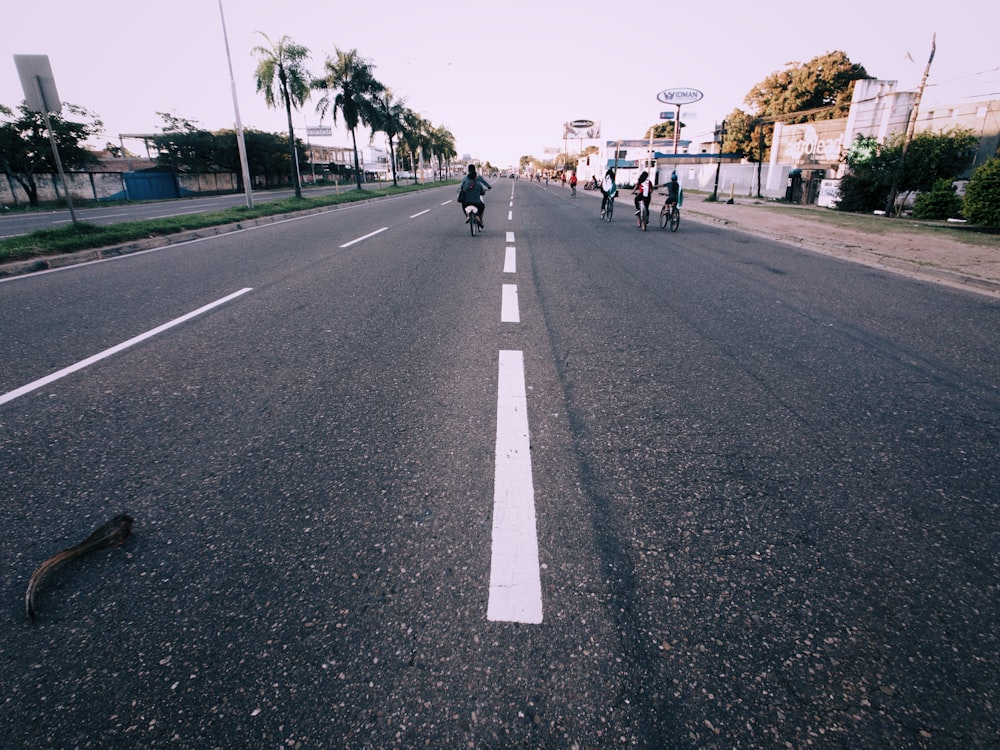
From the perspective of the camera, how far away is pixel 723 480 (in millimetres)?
2682

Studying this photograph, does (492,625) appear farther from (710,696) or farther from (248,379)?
(248,379)

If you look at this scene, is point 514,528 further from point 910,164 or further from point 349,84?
point 349,84

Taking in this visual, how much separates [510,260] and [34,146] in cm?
3908

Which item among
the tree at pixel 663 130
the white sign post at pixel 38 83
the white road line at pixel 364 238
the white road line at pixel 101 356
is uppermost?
the tree at pixel 663 130

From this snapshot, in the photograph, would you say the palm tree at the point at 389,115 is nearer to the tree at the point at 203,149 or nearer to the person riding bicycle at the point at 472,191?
the tree at the point at 203,149

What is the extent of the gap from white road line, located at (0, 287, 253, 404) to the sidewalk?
1106cm

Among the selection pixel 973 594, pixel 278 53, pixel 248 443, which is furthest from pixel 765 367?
pixel 278 53

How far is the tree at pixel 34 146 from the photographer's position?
30547mm

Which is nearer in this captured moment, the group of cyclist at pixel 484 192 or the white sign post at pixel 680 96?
the group of cyclist at pixel 484 192

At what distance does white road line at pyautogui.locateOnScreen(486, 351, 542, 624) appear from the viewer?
190 centimetres

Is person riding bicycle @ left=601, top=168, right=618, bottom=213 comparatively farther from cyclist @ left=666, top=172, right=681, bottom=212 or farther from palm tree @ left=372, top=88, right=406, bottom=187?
palm tree @ left=372, top=88, right=406, bottom=187

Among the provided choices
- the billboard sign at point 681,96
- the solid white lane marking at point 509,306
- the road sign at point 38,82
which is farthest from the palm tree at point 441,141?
the solid white lane marking at point 509,306

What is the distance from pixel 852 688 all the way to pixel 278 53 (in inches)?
1241

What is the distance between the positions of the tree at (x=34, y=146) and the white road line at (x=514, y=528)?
40427 mm
